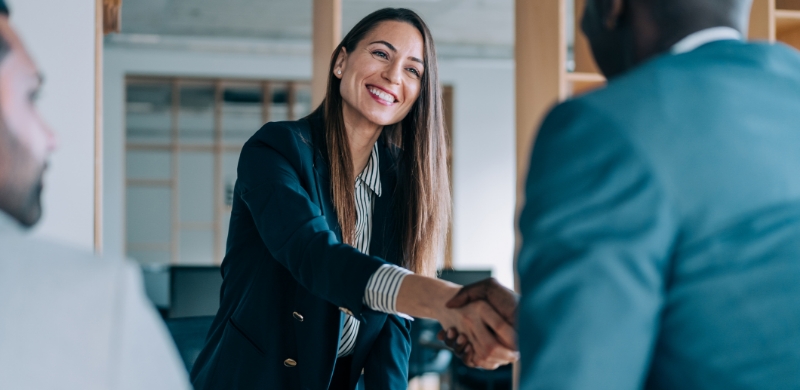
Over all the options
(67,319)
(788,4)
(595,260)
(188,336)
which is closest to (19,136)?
(67,319)

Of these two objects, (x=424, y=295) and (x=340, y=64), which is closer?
(x=424, y=295)

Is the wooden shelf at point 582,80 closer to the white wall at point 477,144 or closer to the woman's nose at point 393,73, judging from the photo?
the woman's nose at point 393,73

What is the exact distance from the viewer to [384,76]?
1720 mm

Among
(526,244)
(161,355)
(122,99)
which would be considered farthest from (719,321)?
(122,99)

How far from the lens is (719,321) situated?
2.11 feet

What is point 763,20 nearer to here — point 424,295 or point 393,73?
point 393,73

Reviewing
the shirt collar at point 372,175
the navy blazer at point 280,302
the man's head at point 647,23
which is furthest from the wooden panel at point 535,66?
the man's head at point 647,23

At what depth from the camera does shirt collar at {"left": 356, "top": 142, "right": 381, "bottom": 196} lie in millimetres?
1714

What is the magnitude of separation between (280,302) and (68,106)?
1.53 meters

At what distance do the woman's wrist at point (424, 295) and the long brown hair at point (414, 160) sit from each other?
0.43 meters

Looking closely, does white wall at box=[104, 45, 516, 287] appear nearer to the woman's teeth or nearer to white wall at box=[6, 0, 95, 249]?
white wall at box=[6, 0, 95, 249]

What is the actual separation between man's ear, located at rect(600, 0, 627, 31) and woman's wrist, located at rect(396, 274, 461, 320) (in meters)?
0.56

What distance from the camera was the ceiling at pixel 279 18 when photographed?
23.4ft

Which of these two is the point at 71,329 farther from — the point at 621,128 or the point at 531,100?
the point at 531,100
